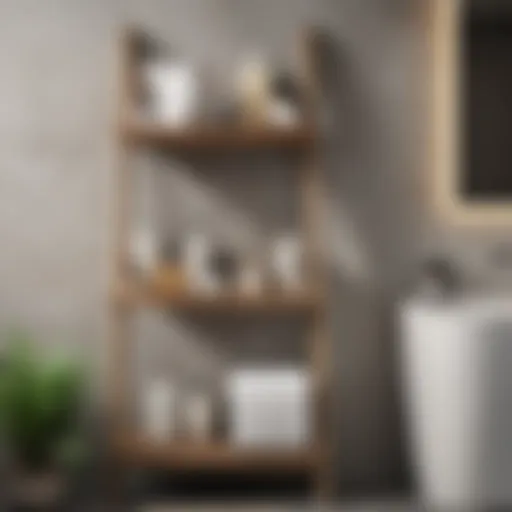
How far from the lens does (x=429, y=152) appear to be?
10.6 feet

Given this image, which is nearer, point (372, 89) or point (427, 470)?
point (427, 470)

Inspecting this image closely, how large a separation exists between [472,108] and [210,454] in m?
1.17

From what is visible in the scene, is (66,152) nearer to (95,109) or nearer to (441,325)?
(95,109)

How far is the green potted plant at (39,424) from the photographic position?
2.98 metres

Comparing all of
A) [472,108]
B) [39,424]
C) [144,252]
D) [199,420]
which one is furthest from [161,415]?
[472,108]

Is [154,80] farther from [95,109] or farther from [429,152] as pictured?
[429,152]

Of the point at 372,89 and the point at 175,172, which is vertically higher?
the point at 372,89

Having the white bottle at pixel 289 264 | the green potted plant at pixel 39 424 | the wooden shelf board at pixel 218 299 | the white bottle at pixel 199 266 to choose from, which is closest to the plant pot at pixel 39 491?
Answer: the green potted plant at pixel 39 424

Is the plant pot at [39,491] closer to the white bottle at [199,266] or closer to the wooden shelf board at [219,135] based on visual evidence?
the white bottle at [199,266]

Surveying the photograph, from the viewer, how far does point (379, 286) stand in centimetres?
324

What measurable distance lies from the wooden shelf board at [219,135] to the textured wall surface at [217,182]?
4.8 inches

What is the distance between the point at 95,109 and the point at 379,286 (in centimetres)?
92

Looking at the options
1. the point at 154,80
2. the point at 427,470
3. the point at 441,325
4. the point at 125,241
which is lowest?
the point at 427,470

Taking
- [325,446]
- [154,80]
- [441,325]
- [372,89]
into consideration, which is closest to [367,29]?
[372,89]
